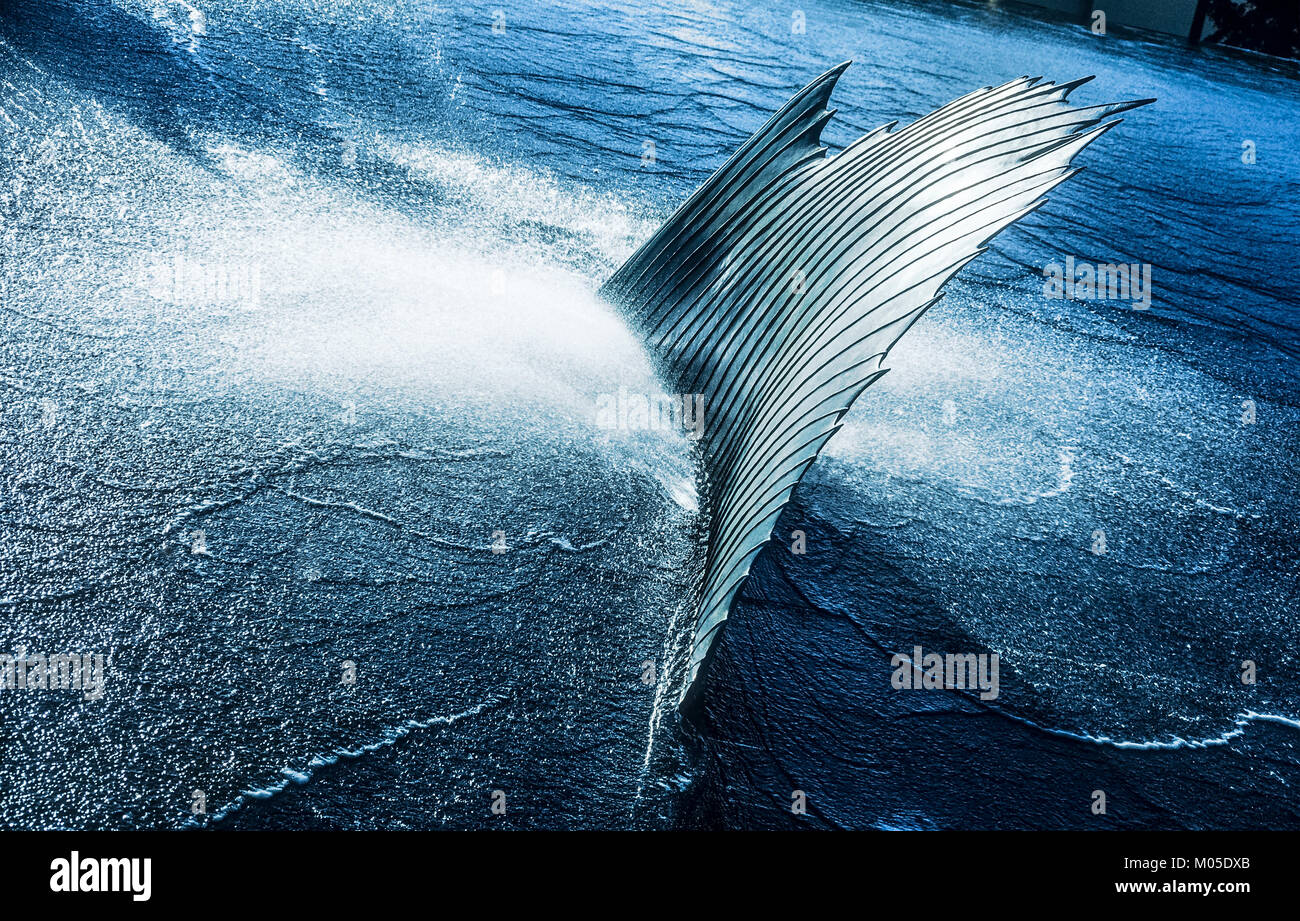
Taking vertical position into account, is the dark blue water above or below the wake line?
below

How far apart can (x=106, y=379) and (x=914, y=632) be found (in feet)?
5.86

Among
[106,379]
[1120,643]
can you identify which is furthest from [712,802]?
[106,379]

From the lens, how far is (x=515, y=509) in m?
2.25

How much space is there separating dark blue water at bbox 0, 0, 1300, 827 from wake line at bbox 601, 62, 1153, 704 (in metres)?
0.17

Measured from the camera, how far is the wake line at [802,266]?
1.74m

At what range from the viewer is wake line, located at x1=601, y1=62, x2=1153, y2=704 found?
1735 millimetres

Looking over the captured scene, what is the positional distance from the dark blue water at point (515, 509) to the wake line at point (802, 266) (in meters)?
0.17

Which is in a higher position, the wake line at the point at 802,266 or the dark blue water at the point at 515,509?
the wake line at the point at 802,266

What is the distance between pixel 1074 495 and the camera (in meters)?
2.63

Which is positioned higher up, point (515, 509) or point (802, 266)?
point (802, 266)

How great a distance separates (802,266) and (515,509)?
79 centimetres

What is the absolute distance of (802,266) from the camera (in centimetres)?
233

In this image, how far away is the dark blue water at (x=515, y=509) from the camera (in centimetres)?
168
